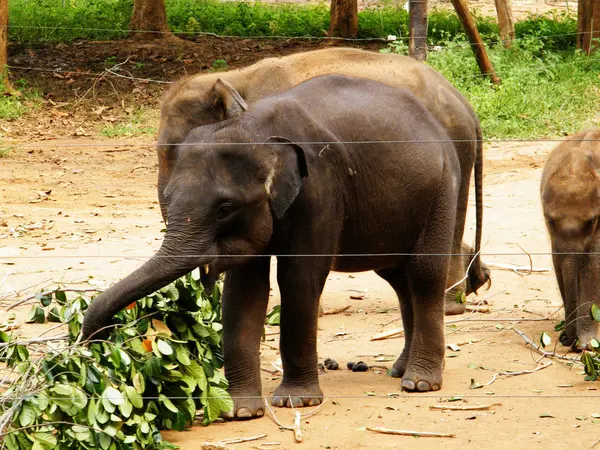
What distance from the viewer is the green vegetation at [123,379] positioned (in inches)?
157

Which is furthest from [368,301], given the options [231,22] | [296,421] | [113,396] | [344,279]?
[231,22]

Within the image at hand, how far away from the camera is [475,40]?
38.9 feet

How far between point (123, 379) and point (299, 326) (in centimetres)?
93

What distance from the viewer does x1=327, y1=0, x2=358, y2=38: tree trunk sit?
1548 cm

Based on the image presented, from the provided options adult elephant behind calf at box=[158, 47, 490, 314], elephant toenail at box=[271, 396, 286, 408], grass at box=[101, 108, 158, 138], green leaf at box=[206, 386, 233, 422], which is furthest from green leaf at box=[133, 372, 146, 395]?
grass at box=[101, 108, 158, 138]

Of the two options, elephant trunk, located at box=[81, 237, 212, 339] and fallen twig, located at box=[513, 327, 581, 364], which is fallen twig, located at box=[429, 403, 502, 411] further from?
elephant trunk, located at box=[81, 237, 212, 339]

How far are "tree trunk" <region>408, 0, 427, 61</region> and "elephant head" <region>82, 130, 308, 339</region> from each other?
20.0ft

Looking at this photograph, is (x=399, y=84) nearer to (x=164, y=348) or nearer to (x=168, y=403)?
(x=164, y=348)

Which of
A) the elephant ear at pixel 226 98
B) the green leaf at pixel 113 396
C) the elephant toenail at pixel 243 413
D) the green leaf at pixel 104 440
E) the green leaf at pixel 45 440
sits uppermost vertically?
the elephant ear at pixel 226 98

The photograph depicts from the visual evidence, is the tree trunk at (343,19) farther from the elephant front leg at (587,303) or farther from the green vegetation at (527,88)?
the elephant front leg at (587,303)

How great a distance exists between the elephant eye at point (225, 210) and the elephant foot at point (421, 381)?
1.30m

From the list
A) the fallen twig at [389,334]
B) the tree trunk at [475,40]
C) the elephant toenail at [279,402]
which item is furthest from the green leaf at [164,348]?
the tree trunk at [475,40]

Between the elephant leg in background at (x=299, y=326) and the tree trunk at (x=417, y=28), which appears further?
the tree trunk at (x=417, y=28)

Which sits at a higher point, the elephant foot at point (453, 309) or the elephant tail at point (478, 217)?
the elephant tail at point (478, 217)
